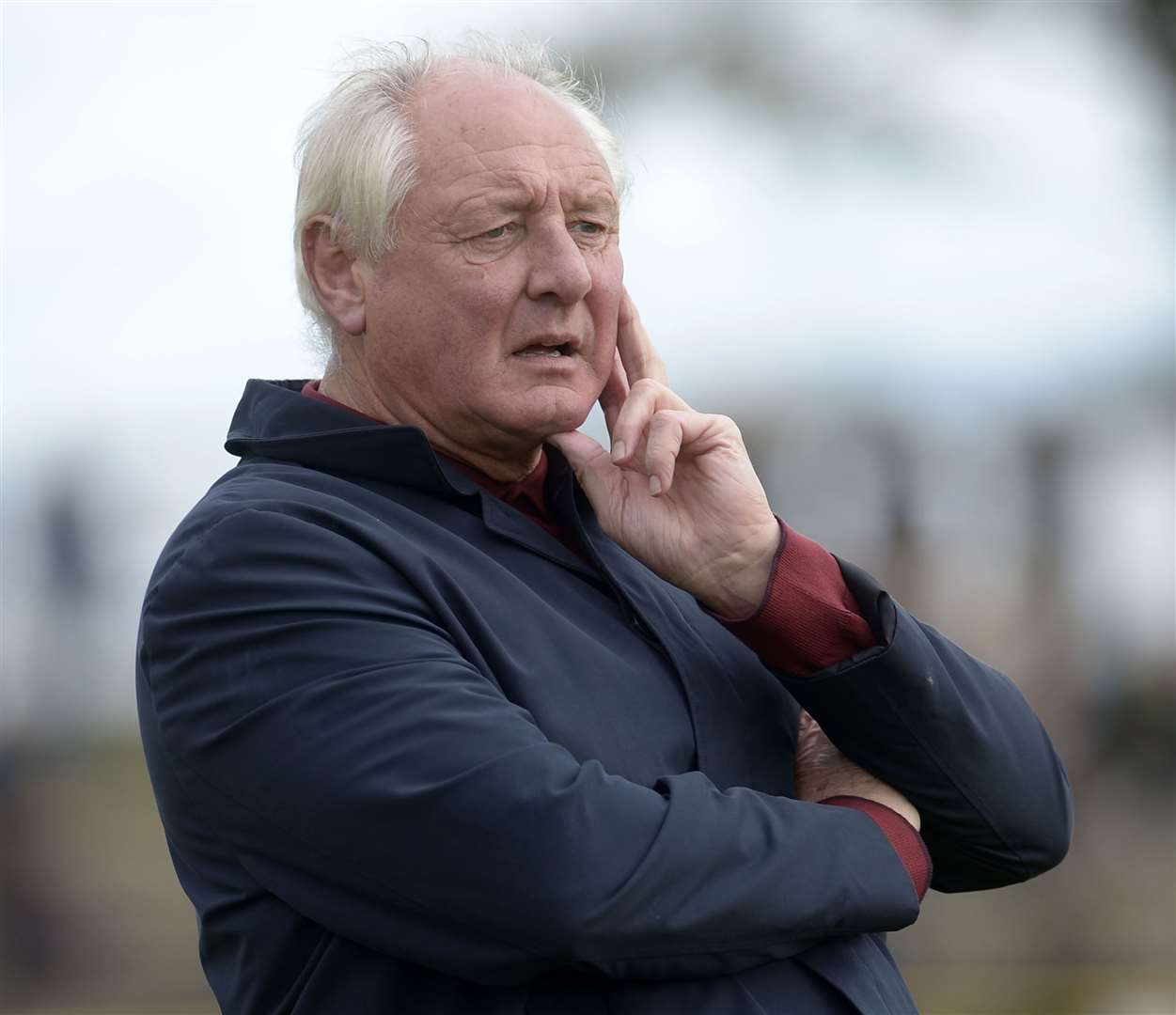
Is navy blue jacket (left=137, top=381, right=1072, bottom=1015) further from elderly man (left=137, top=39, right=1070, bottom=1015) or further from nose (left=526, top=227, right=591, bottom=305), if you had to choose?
nose (left=526, top=227, right=591, bottom=305)

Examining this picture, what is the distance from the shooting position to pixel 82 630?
6781 mm

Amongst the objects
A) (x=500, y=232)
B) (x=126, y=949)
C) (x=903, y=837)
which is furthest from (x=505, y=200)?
(x=126, y=949)

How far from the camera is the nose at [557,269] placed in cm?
231

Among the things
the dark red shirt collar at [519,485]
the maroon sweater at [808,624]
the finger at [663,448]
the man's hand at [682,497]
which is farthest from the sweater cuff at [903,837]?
the dark red shirt collar at [519,485]

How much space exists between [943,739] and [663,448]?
0.52 m

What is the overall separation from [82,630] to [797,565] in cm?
507

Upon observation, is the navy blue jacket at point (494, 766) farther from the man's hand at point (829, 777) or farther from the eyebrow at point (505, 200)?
the eyebrow at point (505, 200)

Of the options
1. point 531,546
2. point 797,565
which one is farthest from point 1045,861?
point 531,546

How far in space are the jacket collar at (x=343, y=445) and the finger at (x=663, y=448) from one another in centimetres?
24

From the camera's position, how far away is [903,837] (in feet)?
7.04

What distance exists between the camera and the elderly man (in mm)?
1827

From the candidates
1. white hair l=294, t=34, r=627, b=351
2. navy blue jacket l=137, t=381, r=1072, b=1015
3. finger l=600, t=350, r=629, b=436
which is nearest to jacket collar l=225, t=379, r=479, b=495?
navy blue jacket l=137, t=381, r=1072, b=1015

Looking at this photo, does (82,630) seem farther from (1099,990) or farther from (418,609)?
(418,609)

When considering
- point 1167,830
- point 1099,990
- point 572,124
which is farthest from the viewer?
point 1167,830
